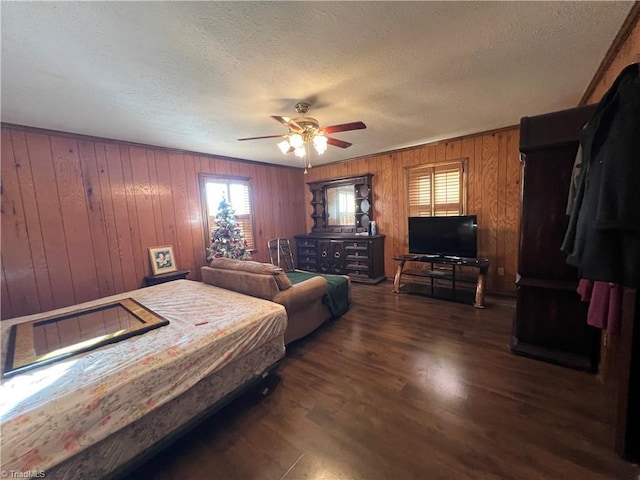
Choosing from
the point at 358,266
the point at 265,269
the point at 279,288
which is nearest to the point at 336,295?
the point at 279,288

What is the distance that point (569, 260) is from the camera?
4.91 ft

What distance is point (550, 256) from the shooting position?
7.20ft

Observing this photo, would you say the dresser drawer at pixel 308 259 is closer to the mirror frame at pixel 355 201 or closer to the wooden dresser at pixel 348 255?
the wooden dresser at pixel 348 255

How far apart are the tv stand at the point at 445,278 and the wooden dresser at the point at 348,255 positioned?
1.86 feet

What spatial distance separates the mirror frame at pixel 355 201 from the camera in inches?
201

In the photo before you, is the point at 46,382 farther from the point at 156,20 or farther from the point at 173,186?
the point at 173,186

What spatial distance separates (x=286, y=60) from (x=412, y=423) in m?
2.68

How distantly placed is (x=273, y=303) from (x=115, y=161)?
120 inches

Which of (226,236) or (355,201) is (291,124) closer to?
(226,236)

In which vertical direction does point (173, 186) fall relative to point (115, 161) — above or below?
below

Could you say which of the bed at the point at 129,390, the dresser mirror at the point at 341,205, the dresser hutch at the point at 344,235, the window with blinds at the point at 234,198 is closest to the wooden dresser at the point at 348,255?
the dresser hutch at the point at 344,235

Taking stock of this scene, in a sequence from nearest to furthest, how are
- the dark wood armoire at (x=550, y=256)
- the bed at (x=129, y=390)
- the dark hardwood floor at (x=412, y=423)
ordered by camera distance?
the bed at (x=129, y=390) → the dark hardwood floor at (x=412, y=423) → the dark wood armoire at (x=550, y=256)

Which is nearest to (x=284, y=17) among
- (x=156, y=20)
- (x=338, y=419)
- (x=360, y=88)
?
(x=156, y=20)

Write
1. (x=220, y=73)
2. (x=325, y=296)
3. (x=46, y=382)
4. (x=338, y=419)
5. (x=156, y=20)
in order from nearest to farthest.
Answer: (x=46, y=382)
(x=156, y=20)
(x=338, y=419)
(x=220, y=73)
(x=325, y=296)
